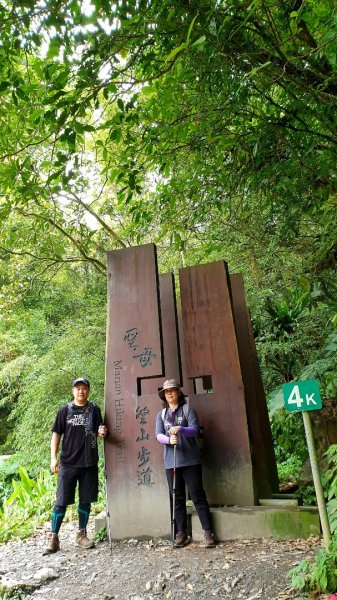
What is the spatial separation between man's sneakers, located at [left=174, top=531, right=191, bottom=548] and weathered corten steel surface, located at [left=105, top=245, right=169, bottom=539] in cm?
31

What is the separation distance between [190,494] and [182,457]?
36cm

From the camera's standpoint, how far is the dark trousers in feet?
14.7

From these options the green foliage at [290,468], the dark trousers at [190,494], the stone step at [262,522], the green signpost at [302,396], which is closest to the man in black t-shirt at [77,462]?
the dark trousers at [190,494]

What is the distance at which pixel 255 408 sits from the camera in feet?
18.6

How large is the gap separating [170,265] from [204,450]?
15.0ft

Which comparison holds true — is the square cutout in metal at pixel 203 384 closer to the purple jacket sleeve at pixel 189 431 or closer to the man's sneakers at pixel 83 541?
the purple jacket sleeve at pixel 189 431

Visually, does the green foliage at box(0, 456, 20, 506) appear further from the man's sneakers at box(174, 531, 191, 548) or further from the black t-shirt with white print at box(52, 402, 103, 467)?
the man's sneakers at box(174, 531, 191, 548)

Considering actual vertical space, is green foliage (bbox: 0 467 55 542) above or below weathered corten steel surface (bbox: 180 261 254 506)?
below

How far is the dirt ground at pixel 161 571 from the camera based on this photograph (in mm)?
3475

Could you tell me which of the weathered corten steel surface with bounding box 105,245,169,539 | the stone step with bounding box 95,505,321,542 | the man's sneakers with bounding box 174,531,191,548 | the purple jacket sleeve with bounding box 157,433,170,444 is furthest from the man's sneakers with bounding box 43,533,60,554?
the purple jacket sleeve with bounding box 157,433,170,444

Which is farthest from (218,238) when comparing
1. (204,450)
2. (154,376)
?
(204,450)

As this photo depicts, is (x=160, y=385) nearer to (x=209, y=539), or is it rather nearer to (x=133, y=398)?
(x=133, y=398)

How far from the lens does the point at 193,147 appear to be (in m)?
4.80

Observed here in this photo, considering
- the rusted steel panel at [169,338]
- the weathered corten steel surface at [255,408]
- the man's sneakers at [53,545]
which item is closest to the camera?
the man's sneakers at [53,545]
